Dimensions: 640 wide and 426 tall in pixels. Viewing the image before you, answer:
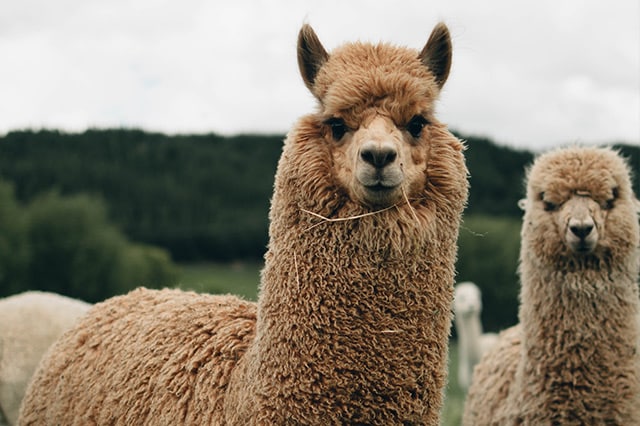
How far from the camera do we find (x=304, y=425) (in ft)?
10.4

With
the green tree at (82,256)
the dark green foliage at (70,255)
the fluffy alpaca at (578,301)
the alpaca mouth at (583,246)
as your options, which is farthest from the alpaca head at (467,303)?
the green tree at (82,256)

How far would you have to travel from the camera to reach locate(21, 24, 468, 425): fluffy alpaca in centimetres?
320

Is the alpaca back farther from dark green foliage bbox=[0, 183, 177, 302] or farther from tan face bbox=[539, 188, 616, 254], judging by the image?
dark green foliage bbox=[0, 183, 177, 302]

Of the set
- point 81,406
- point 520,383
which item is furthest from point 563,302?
point 81,406

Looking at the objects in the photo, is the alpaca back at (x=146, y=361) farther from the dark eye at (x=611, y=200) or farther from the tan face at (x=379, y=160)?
the dark eye at (x=611, y=200)

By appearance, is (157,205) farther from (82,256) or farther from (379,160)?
(379,160)

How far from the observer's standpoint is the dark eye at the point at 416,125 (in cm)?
341

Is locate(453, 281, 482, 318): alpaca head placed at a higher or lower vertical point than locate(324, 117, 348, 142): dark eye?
lower

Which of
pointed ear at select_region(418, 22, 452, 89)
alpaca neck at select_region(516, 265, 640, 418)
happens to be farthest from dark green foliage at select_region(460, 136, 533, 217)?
pointed ear at select_region(418, 22, 452, 89)

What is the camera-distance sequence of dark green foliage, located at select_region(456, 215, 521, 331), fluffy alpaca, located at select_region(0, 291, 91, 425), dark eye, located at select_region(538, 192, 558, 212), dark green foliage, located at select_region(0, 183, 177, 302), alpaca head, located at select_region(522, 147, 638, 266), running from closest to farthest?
alpaca head, located at select_region(522, 147, 638, 266) → dark eye, located at select_region(538, 192, 558, 212) → fluffy alpaca, located at select_region(0, 291, 91, 425) → dark green foliage, located at select_region(0, 183, 177, 302) → dark green foliage, located at select_region(456, 215, 521, 331)

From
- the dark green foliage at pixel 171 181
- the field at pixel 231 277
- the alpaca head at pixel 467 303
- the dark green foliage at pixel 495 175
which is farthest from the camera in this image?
the dark green foliage at pixel 495 175

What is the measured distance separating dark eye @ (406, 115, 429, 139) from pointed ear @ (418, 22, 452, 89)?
0.90ft

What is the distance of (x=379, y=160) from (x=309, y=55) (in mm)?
779

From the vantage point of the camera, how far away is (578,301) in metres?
5.36
